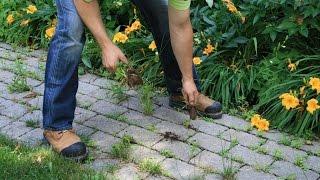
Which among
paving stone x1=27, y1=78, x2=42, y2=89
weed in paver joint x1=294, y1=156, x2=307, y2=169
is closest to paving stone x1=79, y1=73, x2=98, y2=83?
paving stone x1=27, y1=78, x2=42, y2=89

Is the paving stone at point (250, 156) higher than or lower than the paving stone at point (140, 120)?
lower

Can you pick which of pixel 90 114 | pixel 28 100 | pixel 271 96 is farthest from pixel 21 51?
pixel 271 96

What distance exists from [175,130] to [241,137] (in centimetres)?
41

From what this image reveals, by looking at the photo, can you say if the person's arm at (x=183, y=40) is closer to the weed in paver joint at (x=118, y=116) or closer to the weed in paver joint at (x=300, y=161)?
the weed in paver joint at (x=118, y=116)

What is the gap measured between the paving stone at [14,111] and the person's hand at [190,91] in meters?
1.12

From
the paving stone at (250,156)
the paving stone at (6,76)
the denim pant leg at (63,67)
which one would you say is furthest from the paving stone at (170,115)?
the paving stone at (6,76)

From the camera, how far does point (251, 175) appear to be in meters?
3.34

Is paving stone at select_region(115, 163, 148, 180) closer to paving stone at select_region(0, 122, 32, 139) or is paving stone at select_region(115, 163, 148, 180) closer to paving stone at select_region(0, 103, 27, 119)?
paving stone at select_region(0, 122, 32, 139)

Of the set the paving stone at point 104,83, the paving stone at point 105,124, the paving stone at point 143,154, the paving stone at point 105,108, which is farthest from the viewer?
the paving stone at point 104,83

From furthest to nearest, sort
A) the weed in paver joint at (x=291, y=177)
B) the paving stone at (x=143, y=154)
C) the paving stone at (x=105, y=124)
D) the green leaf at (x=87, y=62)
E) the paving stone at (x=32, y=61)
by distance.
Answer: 1. the paving stone at (x=32, y=61)
2. the green leaf at (x=87, y=62)
3. the paving stone at (x=105, y=124)
4. the paving stone at (x=143, y=154)
5. the weed in paver joint at (x=291, y=177)

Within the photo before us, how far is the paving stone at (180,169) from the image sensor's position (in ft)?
10.9

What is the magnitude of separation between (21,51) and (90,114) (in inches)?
55.1

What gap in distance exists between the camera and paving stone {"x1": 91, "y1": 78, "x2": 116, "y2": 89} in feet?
14.8

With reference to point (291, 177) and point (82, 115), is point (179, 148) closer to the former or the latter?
point (291, 177)
